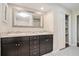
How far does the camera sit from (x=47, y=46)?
152 inches

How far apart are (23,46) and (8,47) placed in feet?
1.71

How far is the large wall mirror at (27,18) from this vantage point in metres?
3.60

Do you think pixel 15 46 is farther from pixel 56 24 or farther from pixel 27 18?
pixel 56 24

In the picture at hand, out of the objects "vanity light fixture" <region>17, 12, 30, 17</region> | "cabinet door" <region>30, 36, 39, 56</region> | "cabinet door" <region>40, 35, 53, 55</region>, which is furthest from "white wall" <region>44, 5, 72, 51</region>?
"cabinet door" <region>30, 36, 39, 56</region>

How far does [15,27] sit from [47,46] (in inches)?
50.7

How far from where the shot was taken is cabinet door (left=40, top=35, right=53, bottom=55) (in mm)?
3582

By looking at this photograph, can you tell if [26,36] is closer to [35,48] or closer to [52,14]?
[35,48]

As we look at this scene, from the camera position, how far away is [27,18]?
3.97 metres

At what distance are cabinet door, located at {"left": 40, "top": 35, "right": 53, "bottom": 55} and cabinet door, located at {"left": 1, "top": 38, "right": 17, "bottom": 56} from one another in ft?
3.97

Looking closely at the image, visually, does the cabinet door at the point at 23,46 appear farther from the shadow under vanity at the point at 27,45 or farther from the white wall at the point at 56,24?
the white wall at the point at 56,24

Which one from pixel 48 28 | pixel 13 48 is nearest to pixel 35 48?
pixel 13 48

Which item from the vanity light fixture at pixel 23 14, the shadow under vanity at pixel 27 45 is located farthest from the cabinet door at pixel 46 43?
the vanity light fixture at pixel 23 14

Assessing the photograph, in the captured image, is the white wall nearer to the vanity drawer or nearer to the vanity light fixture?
the vanity light fixture

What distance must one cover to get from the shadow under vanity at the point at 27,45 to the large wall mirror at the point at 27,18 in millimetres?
757
